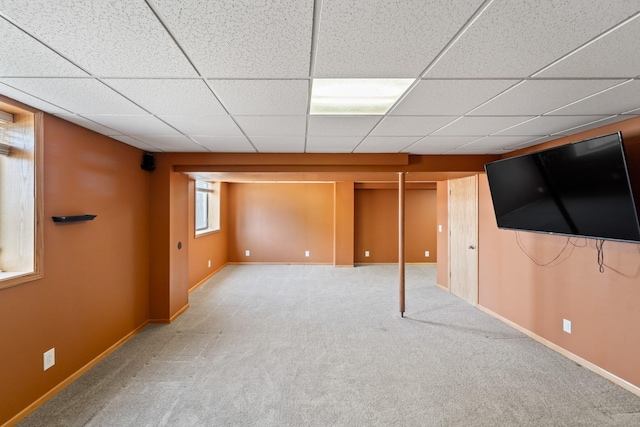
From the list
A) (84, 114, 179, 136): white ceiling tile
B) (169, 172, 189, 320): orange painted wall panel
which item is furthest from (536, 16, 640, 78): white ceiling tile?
(169, 172, 189, 320): orange painted wall panel

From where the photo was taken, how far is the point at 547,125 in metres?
2.53

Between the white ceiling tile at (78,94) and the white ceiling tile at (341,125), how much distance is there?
1360 mm

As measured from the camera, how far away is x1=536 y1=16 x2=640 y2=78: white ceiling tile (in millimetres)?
1204

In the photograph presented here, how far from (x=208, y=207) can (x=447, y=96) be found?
240 inches

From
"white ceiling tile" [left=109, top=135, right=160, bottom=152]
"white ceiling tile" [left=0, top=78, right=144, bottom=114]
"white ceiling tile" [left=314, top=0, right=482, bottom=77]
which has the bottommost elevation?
"white ceiling tile" [left=314, top=0, right=482, bottom=77]

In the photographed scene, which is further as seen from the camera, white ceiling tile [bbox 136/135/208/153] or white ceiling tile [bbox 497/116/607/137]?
white ceiling tile [bbox 136/135/208/153]

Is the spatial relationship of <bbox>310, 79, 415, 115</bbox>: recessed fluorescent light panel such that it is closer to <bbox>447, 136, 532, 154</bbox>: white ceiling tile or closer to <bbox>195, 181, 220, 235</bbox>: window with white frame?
<bbox>447, 136, 532, 154</bbox>: white ceiling tile

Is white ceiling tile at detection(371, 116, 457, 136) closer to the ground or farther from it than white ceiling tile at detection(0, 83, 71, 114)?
farther from it

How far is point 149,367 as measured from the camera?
2666 mm

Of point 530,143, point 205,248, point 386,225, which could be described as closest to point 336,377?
point 530,143

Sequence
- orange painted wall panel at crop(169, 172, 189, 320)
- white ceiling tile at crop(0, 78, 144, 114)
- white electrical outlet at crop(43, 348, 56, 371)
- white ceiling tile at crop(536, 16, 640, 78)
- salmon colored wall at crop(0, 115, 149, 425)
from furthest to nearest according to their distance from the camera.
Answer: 1. orange painted wall panel at crop(169, 172, 189, 320)
2. white electrical outlet at crop(43, 348, 56, 371)
3. salmon colored wall at crop(0, 115, 149, 425)
4. white ceiling tile at crop(0, 78, 144, 114)
5. white ceiling tile at crop(536, 16, 640, 78)

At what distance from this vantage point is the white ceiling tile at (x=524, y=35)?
1059 mm

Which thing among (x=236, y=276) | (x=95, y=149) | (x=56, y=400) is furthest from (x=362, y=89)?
(x=236, y=276)

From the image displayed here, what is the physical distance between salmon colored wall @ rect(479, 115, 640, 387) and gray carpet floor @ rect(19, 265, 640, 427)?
0.20 metres
